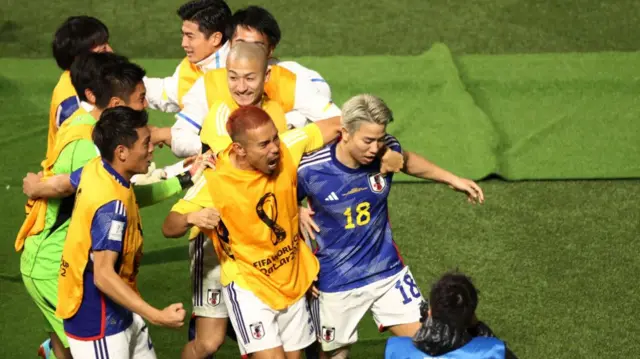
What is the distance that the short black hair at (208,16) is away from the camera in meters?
6.07

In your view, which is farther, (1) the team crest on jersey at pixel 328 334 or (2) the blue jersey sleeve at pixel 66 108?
(2) the blue jersey sleeve at pixel 66 108

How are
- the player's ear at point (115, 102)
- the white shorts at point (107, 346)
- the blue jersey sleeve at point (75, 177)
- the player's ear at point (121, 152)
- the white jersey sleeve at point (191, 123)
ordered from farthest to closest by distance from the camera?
1. the white jersey sleeve at point (191, 123)
2. the player's ear at point (115, 102)
3. the blue jersey sleeve at point (75, 177)
4. the white shorts at point (107, 346)
5. the player's ear at point (121, 152)

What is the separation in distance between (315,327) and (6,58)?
644 cm

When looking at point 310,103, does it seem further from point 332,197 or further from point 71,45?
point 71,45

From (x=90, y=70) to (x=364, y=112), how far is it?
140 centimetres

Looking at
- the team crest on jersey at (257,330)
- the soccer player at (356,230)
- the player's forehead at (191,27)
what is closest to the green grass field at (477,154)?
the soccer player at (356,230)

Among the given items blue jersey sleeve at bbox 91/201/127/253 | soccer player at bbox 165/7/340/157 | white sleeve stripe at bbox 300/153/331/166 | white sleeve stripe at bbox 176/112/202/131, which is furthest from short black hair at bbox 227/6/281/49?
blue jersey sleeve at bbox 91/201/127/253

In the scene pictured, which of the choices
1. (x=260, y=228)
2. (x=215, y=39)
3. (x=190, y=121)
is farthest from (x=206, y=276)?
(x=215, y=39)

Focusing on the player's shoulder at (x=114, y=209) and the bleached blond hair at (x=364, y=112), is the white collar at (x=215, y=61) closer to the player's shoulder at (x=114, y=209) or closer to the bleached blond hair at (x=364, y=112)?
the bleached blond hair at (x=364, y=112)

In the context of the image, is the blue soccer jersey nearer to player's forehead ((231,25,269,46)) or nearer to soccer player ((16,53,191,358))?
soccer player ((16,53,191,358))

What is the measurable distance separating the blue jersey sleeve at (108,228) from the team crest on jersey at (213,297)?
3.27 feet

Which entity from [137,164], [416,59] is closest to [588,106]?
[416,59]

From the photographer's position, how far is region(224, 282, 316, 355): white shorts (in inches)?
194

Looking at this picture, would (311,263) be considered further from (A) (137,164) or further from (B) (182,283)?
(B) (182,283)
